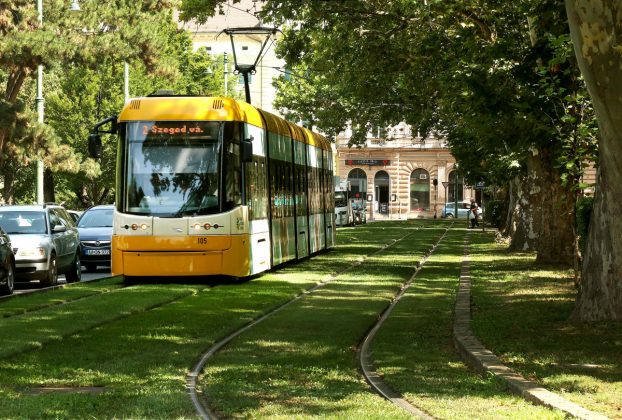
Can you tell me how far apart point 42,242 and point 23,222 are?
1.29 metres

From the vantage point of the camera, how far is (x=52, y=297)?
72.5 feet

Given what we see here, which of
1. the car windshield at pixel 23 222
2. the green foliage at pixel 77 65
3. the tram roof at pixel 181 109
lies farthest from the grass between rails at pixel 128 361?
the green foliage at pixel 77 65

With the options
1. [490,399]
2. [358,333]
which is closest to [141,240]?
[358,333]

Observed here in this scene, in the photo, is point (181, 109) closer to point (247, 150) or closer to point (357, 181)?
point (247, 150)

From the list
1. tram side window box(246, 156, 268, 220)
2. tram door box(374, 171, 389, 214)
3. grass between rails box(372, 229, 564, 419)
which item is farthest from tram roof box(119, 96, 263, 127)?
tram door box(374, 171, 389, 214)

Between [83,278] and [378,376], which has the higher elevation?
[378,376]

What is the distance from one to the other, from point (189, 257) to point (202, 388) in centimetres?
1416

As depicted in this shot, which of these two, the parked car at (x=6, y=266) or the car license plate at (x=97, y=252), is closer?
the parked car at (x=6, y=266)

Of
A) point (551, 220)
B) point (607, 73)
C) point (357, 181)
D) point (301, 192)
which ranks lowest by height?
point (551, 220)

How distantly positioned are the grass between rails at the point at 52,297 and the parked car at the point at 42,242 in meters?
0.67

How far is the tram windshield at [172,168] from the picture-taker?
24719 millimetres

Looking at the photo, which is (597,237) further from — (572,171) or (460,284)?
(460,284)

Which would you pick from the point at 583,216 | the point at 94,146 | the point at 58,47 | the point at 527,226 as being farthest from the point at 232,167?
the point at 58,47

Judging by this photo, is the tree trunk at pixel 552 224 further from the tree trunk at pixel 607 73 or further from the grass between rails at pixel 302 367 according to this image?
the tree trunk at pixel 607 73
